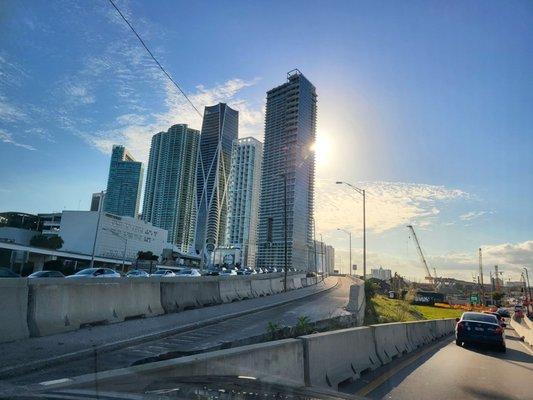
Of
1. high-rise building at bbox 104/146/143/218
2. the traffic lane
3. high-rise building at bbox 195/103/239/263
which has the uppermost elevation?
high-rise building at bbox 104/146/143/218

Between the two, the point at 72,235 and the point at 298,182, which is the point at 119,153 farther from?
the point at 298,182

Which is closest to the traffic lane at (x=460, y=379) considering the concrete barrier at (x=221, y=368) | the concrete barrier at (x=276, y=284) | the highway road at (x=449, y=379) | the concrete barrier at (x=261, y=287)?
the highway road at (x=449, y=379)

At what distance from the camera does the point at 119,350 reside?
10773 mm

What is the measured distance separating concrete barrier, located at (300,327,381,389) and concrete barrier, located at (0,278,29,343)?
255 inches

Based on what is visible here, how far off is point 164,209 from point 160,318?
8079cm

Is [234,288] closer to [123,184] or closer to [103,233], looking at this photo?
[103,233]

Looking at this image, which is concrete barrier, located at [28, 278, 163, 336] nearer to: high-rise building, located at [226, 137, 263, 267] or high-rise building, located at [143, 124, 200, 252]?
high-rise building, located at [226, 137, 263, 267]

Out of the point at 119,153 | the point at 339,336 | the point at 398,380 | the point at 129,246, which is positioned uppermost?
the point at 119,153

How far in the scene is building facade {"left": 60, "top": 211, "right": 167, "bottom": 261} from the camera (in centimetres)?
11994

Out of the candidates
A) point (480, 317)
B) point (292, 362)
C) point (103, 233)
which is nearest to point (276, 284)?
point (480, 317)

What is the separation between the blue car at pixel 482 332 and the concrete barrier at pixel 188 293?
35.7ft

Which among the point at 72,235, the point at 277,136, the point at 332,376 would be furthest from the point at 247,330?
the point at 72,235

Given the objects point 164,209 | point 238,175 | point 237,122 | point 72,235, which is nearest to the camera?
point 237,122

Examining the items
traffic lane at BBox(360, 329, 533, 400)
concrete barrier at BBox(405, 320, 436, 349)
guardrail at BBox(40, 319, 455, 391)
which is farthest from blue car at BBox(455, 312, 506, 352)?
guardrail at BBox(40, 319, 455, 391)
